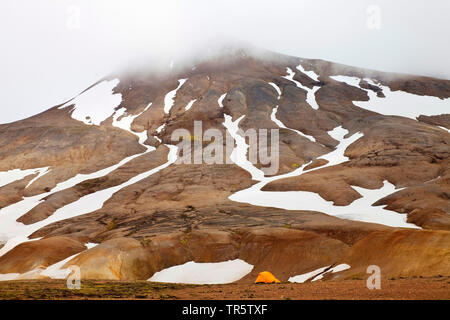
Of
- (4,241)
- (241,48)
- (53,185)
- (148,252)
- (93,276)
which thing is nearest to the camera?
(93,276)

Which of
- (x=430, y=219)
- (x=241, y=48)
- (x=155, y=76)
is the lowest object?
(x=430, y=219)

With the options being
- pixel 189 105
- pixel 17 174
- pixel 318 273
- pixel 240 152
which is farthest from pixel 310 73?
pixel 318 273

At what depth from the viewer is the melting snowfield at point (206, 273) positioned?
141 feet

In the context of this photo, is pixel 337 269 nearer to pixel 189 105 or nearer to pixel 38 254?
pixel 38 254

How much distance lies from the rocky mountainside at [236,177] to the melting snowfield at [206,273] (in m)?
1.13

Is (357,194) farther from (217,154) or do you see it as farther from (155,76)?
(155,76)

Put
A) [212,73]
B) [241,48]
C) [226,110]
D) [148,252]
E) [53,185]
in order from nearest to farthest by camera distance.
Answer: [148,252]
[53,185]
[226,110]
[212,73]
[241,48]

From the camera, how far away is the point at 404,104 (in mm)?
122875

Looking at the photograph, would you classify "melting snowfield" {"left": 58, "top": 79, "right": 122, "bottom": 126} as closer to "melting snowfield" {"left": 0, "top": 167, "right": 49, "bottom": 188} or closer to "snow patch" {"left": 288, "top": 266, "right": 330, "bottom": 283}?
"melting snowfield" {"left": 0, "top": 167, "right": 49, "bottom": 188}

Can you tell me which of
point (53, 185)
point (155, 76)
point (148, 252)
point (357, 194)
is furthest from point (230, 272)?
point (155, 76)

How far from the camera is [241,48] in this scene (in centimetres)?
16025

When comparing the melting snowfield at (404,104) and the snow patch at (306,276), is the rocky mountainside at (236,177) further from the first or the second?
the melting snowfield at (404,104)

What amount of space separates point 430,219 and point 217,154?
52.0 metres

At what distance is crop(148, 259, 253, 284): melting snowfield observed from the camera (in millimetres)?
43119
